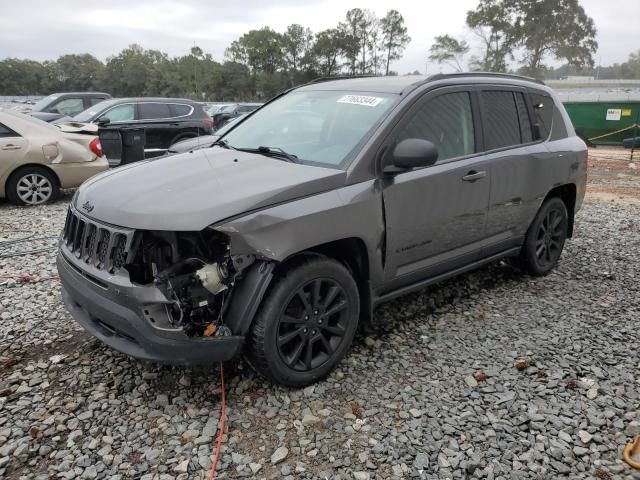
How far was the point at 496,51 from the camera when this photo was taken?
59875 mm

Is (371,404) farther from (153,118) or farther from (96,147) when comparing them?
(153,118)

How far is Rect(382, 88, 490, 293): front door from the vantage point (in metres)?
3.33

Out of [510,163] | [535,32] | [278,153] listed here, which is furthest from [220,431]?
[535,32]

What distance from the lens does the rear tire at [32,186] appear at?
24.6 feet

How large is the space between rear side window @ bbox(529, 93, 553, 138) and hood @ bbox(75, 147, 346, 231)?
2.52 meters

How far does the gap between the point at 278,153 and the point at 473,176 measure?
1.50m

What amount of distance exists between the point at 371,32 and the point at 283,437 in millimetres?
86368

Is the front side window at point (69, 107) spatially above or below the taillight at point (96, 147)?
above

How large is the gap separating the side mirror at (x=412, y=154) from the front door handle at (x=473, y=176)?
69 centimetres

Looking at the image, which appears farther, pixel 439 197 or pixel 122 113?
pixel 122 113

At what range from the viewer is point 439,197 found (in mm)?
3541

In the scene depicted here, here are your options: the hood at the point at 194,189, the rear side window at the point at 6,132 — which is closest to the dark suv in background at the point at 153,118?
the rear side window at the point at 6,132

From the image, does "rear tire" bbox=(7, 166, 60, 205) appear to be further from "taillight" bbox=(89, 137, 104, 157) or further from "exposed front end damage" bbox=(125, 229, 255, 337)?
"exposed front end damage" bbox=(125, 229, 255, 337)

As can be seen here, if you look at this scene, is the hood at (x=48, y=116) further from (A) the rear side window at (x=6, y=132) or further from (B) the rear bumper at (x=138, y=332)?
(B) the rear bumper at (x=138, y=332)
